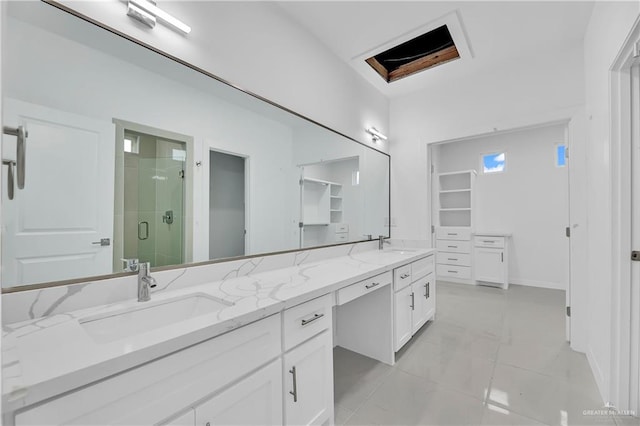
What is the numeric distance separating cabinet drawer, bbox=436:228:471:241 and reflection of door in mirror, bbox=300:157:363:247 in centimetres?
264

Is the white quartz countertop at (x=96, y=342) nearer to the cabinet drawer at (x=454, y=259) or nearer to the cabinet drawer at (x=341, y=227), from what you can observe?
the cabinet drawer at (x=341, y=227)

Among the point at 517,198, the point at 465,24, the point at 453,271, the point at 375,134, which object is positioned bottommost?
the point at 453,271

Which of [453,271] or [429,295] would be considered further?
[453,271]

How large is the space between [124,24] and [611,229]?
Result: 2.78 meters

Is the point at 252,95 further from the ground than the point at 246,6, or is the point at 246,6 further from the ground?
the point at 246,6

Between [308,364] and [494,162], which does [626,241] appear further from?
[494,162]

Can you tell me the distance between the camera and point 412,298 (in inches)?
97.3

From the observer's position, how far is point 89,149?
1.17 meters

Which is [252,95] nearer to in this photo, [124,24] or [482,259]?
[124,24]

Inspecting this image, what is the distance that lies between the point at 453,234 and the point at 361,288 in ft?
12.0

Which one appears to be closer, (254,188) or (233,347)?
(233,347)

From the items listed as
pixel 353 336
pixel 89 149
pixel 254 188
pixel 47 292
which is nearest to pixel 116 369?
pixel 47 292

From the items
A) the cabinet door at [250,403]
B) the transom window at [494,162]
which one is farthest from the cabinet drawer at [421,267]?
the transom window at [494,162]

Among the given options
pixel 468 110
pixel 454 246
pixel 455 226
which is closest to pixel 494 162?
pixel 455 226
